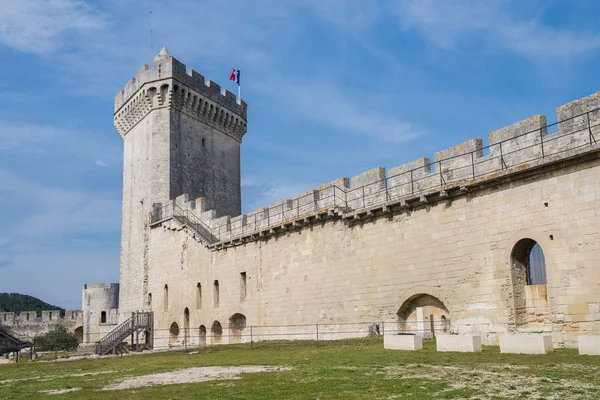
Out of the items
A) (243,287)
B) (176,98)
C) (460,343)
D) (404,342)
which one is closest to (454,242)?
(404,342)

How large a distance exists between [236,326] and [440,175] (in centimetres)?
1327

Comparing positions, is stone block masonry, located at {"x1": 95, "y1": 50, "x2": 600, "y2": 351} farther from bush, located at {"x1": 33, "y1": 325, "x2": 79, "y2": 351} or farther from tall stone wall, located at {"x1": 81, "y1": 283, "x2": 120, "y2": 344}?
tall stone wall, located at {"x1": 81, "y1": 283, "x2": 120, "y2": 344}

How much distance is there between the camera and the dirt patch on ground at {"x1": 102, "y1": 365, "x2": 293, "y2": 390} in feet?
34.7

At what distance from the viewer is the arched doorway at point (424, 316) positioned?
17.1m

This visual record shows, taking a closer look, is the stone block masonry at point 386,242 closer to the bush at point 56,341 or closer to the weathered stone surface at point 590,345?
the weathered stone surface at point 590,345

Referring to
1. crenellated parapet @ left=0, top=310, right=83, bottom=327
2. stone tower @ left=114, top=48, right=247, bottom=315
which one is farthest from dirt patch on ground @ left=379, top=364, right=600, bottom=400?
crenellated parapet @ left=0, top=310, right=83, bottom=327

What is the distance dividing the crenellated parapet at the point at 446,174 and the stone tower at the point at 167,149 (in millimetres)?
8937

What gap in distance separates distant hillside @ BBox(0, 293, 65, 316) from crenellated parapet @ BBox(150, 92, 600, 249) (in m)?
87.4

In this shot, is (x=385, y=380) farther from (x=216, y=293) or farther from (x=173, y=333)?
(x=173, y=333)

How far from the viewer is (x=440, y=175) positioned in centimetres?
1730

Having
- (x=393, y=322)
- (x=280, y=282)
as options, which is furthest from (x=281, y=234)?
(x=393, y=322)

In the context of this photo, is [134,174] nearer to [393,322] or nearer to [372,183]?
[372,183]

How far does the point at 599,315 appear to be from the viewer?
13016 mm

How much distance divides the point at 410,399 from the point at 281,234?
16559mm
